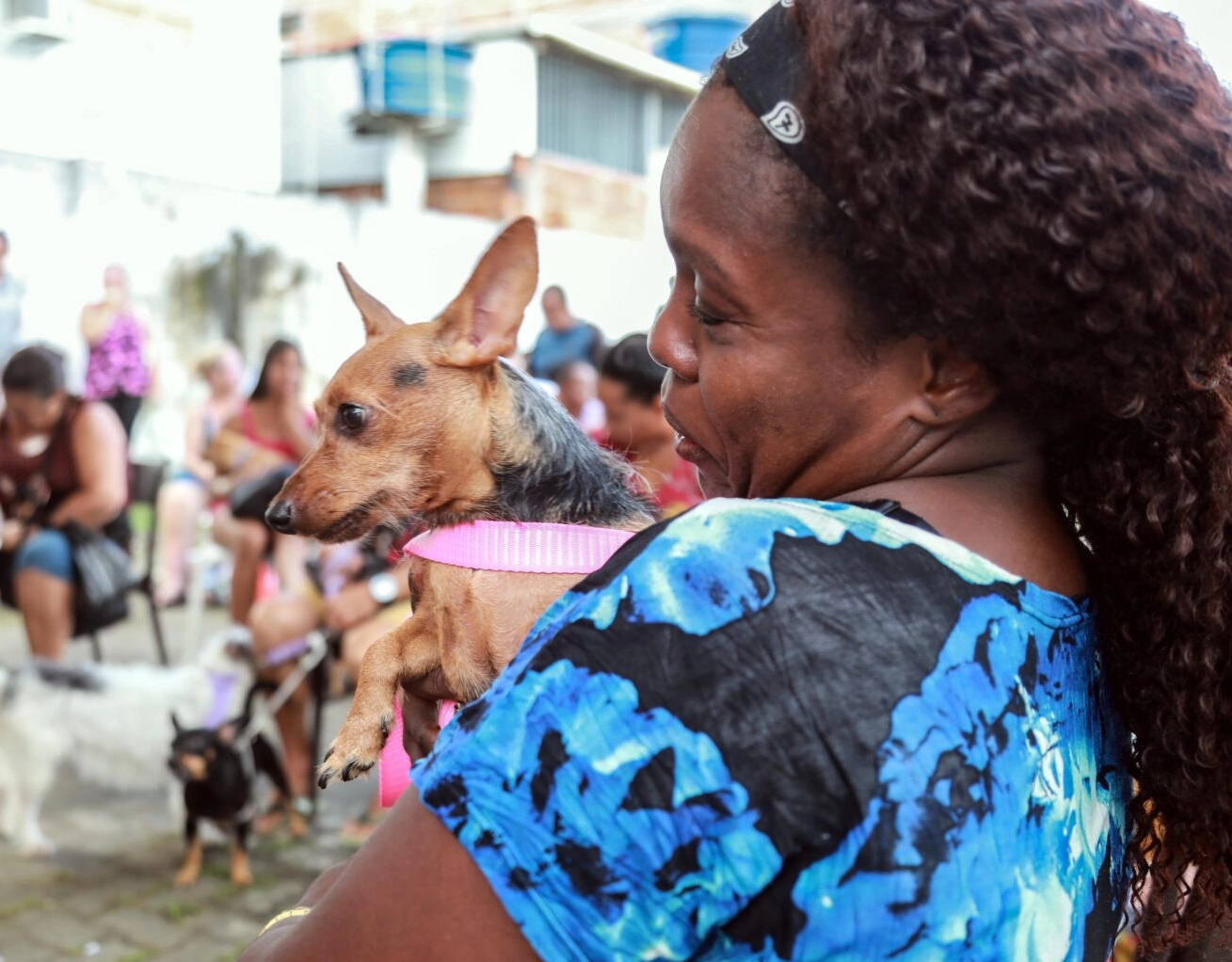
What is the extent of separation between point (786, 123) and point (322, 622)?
668 centimetres

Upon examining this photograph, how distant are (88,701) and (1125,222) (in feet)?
22.1

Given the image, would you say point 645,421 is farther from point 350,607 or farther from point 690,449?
point 690,449

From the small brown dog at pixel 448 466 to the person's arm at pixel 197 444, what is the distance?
5.14 metres

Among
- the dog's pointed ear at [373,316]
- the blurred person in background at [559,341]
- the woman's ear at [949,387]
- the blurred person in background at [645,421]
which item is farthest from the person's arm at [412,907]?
the blurred person in background at [559,341]

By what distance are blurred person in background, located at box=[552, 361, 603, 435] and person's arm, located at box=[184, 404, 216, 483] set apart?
8.76ft

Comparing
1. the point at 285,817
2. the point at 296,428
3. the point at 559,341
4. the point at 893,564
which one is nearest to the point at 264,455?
the point at 296,428

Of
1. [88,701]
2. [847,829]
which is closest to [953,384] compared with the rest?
[847,829]

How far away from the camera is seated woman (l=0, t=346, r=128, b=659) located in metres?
6.31

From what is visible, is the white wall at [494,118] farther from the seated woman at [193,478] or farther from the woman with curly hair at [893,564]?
the woman with curly hair at [893,564]

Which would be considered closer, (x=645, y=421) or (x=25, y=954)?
(x=25, y=954)

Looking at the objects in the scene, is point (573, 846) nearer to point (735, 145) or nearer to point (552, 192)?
point (735, 145)

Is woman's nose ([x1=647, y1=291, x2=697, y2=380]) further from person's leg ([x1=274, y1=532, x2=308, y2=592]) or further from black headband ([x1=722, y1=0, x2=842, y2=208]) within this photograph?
person's leg ([x1=274, y1=532, x2=308, y2=592])

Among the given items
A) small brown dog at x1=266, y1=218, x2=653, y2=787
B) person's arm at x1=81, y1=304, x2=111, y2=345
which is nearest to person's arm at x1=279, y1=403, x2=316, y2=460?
person's arm at x1=81, y1=304, x2=111, y2=345

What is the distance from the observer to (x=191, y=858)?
6.63 m
